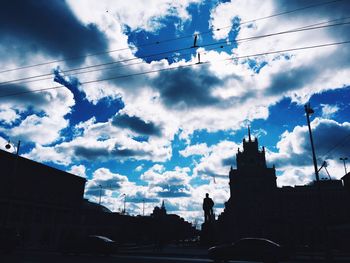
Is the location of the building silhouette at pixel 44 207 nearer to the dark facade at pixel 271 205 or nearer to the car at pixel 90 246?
the car at pixel 90 246

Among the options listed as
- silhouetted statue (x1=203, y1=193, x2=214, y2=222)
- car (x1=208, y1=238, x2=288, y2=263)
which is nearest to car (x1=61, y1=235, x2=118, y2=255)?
car (x1=208, y1=238, x2=288, y2=263)

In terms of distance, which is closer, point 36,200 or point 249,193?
point 36,200

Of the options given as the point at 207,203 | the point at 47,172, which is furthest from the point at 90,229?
the point at 207,203

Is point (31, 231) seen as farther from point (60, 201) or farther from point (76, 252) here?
point (76, 252)

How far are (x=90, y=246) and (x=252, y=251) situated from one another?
11672 millimetres

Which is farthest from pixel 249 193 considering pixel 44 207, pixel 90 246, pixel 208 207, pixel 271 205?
pixel 90 246

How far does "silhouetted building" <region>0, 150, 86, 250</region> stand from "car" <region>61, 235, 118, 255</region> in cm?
2674

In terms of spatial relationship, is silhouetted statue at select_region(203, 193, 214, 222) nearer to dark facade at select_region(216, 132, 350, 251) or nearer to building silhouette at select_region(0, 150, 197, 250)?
building silhouette at select_region(0, 150, 197, 250)

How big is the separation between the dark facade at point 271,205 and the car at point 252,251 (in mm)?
63329

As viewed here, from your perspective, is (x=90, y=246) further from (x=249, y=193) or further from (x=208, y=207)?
(x=249, y=193)

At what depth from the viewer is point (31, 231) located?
175ft

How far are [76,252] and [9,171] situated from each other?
36732 millimetres

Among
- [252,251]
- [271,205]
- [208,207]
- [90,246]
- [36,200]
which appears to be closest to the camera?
[252,251]

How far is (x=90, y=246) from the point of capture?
22906mm
